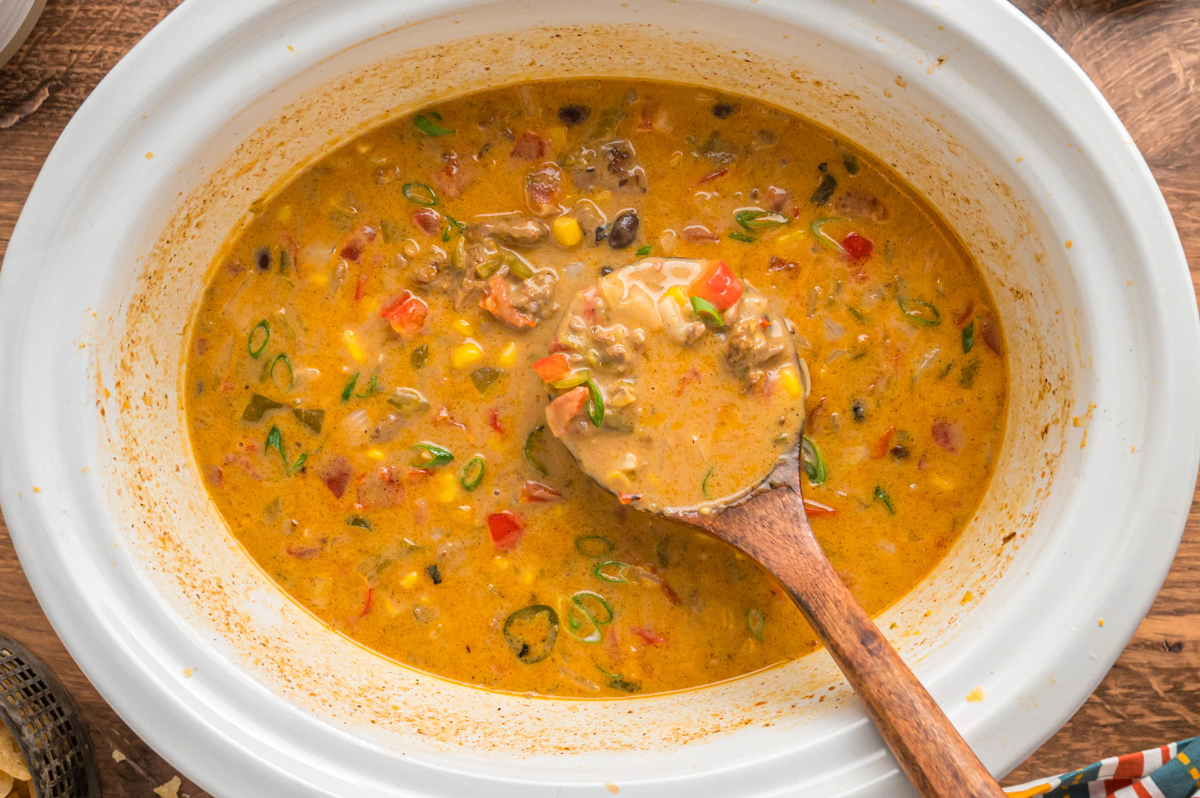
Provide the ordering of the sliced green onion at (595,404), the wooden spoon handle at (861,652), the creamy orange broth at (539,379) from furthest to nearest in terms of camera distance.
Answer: the creamy orange broth at (539,379)
the sliced green onion at (595,404)
the wooden spoon handle at (861,652)

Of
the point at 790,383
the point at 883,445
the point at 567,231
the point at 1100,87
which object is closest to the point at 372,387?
the point at 567,231

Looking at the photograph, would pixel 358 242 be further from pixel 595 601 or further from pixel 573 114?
pixel 595 601

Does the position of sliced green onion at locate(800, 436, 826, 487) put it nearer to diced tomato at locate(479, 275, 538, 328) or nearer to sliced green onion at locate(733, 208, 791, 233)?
sliced green onion at locate(733, 208, 791, 233)

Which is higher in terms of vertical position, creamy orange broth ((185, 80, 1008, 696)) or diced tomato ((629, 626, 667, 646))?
creamy orange broth ((185, 80, 1008, 696))

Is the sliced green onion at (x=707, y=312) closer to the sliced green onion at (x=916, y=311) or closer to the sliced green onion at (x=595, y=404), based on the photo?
the sliced green onion at (x=595, y=404)

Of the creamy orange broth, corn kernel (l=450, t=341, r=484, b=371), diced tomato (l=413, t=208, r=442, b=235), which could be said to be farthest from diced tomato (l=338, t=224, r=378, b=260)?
corn kernel (l=450, t=341, r=484, b=371)

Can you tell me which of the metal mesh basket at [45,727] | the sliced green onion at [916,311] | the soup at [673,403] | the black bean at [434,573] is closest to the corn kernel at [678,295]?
the soup at [673,403]
